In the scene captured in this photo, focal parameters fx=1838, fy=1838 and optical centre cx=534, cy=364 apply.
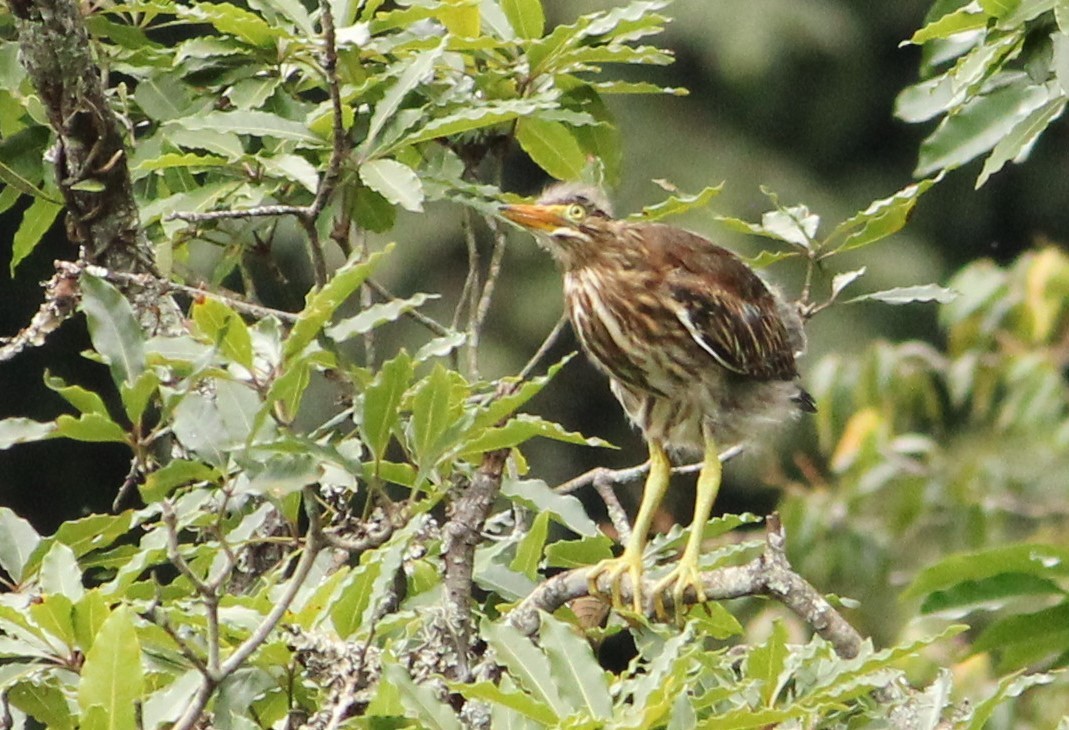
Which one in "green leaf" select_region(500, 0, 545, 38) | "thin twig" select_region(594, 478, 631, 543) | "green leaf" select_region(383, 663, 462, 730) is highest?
"green leaf" select_region(500, 0, 545, 38)

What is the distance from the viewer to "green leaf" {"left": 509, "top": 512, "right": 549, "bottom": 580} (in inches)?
84.4

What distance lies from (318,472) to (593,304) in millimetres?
1586

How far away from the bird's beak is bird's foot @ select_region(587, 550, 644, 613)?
548 millimetres

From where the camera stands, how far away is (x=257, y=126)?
206 centimetres

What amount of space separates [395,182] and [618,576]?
797 mm

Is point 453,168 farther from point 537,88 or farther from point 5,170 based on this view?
point 5,170

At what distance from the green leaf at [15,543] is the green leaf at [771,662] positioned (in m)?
0.75

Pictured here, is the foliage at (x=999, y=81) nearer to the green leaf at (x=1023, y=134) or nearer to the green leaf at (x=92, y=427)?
the green leaf at (x=1023, y=134)

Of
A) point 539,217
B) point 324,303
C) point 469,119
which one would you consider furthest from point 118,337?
point 539,217

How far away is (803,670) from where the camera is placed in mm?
1795

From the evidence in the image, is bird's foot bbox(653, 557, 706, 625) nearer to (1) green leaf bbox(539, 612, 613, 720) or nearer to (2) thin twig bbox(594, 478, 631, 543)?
(2) thin twig bbox(594, 478, 631, 543)

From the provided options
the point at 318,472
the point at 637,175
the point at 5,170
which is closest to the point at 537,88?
the point at 5,170

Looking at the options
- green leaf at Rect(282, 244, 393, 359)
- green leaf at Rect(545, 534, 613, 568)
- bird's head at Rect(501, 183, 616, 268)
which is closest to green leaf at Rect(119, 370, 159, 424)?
green leaf at Rect(282, 244, 393, 359)

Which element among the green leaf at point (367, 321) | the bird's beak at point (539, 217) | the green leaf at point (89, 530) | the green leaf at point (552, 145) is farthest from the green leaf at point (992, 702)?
the bird's beak at point (539, 217)
